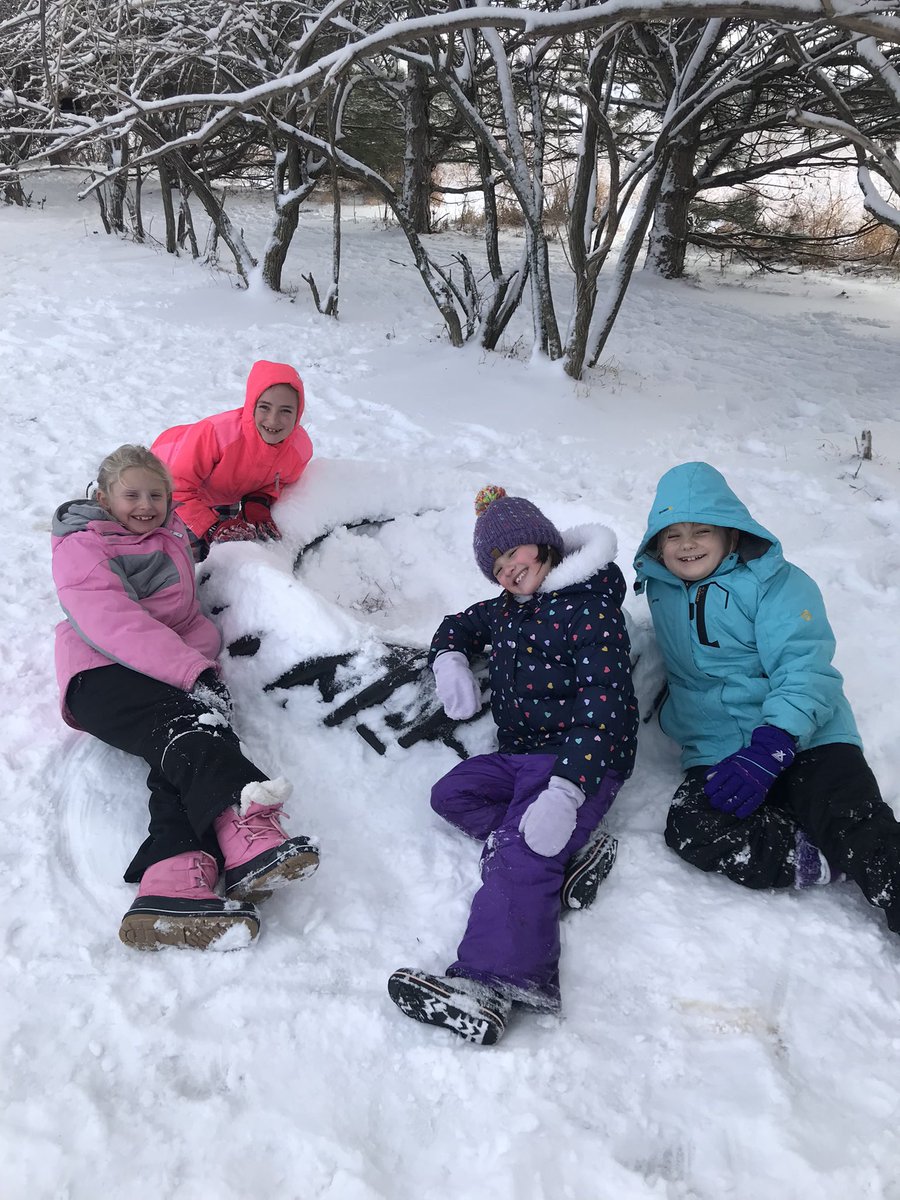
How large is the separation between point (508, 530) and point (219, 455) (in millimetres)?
1469

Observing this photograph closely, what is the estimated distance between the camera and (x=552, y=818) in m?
1.95

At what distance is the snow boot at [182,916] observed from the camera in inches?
68.9

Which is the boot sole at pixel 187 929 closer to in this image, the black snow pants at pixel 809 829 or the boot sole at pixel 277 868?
the boot sole at pixel 277 868

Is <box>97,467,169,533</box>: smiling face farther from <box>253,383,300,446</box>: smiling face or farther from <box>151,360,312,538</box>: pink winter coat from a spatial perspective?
<box>253,383,300,446</box>: smiling face

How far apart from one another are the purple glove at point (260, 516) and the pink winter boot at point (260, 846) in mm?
1420

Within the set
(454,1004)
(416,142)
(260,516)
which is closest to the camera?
(454,1004)

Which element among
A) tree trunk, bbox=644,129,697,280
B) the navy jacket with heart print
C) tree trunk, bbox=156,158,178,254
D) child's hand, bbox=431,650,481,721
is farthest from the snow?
tree trunk, bbox=644,129,697,280

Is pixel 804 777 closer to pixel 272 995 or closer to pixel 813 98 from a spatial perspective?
pixel 272 995

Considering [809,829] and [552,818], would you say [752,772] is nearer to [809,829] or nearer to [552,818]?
[809,829]

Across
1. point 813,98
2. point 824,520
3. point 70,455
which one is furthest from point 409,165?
point 824,520

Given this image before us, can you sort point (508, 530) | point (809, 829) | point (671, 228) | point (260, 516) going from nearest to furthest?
point (809, 829)
point (508, 530)
point (260, 516)
point (671, 228)

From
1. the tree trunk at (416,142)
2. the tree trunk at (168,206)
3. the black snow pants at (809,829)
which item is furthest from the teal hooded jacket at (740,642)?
the tree trunk at (416,142)

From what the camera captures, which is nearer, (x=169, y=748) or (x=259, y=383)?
(x=169, y=748)

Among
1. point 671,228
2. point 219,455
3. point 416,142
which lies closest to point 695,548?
point 219,455
